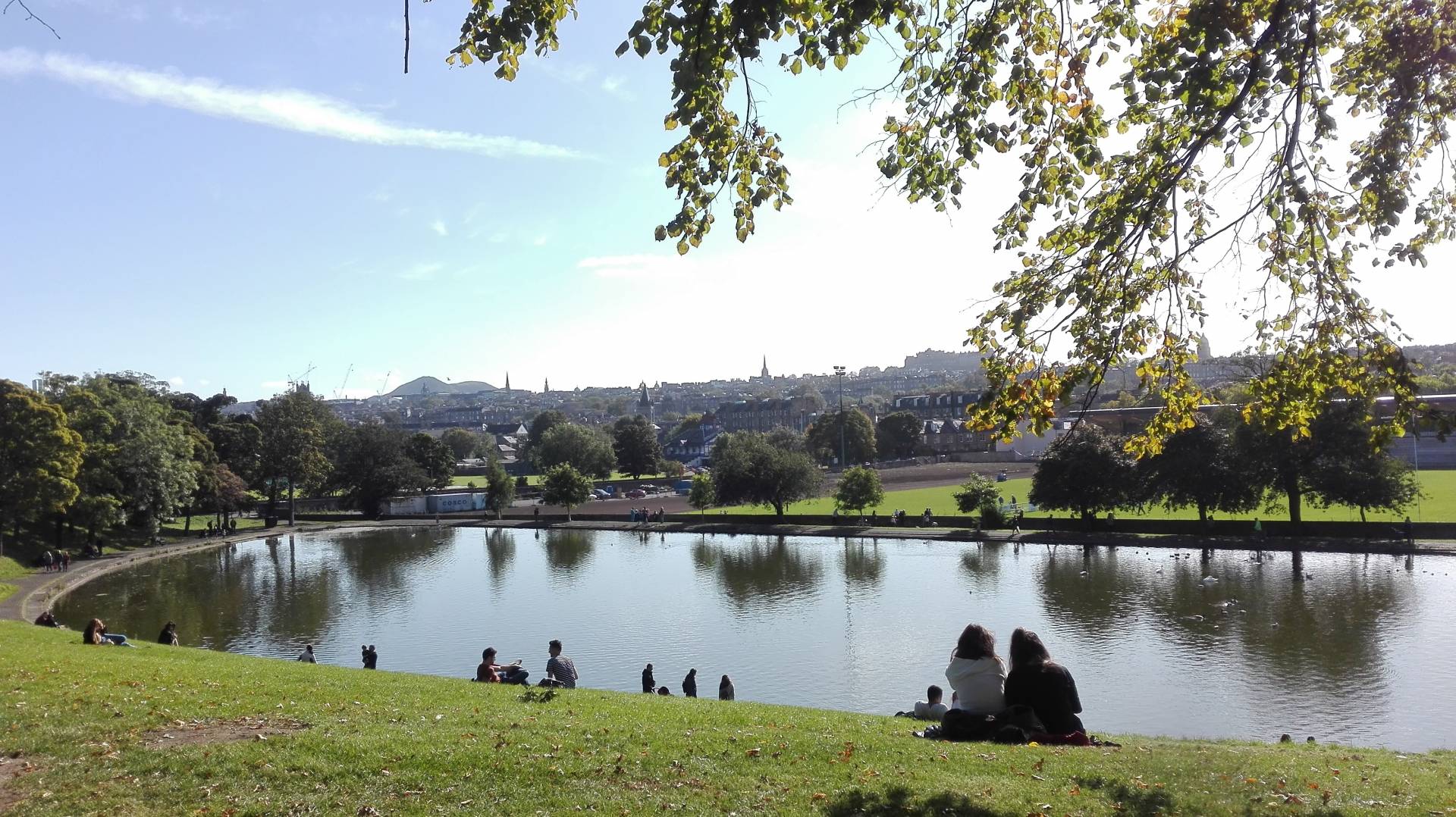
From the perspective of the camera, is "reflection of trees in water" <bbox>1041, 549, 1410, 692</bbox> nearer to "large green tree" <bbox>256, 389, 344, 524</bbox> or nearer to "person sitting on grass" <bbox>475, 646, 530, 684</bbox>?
"person sitting on grass" <bbox>475, 646, 530, 684</bbox>

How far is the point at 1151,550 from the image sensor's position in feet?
114

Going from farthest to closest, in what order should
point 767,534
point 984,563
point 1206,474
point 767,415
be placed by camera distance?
point 767,415 < point 767,534 < point 1206,474 < point 984,563

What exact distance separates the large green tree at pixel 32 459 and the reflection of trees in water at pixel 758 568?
76.0 feet

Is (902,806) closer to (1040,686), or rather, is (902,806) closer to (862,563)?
(1040,686)

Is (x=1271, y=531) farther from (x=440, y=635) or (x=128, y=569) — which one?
(x=128, y=569)

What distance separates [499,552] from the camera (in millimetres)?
43344

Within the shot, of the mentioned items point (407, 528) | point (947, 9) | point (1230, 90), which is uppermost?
point (947, 9)

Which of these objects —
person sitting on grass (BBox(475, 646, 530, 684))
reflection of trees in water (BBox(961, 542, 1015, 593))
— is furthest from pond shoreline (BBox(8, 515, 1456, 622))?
person sitting on grass (BBox(475, 646, 530, 684))

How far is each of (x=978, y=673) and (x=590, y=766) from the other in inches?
115

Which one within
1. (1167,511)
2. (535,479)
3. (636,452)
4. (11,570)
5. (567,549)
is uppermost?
(636,452)

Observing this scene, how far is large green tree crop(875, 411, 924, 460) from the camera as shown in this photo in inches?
3846

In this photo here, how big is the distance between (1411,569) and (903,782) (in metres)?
29.2

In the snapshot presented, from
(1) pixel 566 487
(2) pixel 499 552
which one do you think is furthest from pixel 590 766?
(1) pixel 566 487

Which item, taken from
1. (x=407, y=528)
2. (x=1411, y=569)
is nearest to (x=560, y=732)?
(x=1411, y=569)
